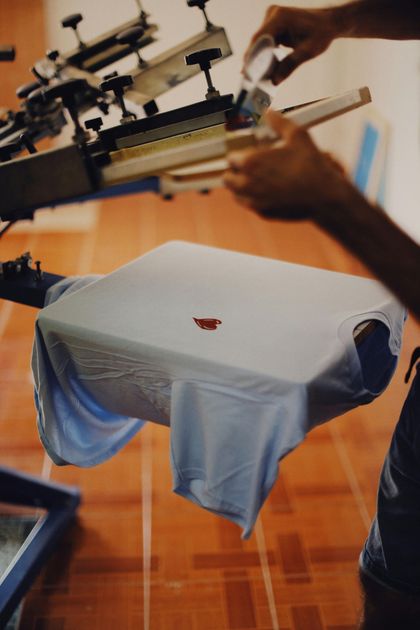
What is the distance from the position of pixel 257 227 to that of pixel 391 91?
3.87 ft

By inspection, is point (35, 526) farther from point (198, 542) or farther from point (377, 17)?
point (377, 17)

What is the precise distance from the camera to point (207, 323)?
1139 mm

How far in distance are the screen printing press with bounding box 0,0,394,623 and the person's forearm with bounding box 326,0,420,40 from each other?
0.25m

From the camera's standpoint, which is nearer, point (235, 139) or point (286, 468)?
point (235, 139)

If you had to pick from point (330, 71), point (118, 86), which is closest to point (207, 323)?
point (118, 86)

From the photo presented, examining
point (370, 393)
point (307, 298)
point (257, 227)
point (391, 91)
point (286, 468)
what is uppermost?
point (307, 298)

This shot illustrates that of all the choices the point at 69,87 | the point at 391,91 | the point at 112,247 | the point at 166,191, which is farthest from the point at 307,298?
the point at 391,91

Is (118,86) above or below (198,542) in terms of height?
above

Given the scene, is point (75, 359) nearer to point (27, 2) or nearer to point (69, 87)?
point (69, 87)

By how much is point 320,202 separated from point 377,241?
0.10m

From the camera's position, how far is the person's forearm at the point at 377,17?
52.7 inches

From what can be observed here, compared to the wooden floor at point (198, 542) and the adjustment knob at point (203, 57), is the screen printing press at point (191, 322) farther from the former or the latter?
the wooden floor at point (198, 542)

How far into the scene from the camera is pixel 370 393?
113 cm

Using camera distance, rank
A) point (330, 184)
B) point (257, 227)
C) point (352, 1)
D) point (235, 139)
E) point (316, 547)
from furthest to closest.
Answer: point (257, 227) < point (316, 547) < point (352, 1) < point (235, 139) < point (330, 184)
